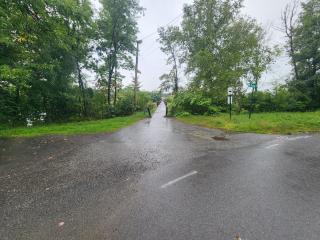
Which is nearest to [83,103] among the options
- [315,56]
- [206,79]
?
[206,79]

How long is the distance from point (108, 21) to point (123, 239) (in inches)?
970

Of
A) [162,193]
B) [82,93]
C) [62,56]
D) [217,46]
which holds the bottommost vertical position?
[162,193]

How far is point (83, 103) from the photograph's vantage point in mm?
23422

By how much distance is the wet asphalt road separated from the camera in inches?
134

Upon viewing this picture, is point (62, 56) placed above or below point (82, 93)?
above

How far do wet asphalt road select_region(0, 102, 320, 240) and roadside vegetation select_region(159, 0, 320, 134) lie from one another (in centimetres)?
1224

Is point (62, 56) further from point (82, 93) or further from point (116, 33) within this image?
point (116, 33)

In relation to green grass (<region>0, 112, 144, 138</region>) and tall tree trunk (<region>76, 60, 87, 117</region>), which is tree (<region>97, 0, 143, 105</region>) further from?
green grass (<region>0, 112, 144, 138</region>)

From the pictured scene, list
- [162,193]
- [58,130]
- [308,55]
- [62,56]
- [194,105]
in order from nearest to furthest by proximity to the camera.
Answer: [162,193] < [58,130] < [62,56] < [194,105] < [308,55]

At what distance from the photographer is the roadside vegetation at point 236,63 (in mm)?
21938

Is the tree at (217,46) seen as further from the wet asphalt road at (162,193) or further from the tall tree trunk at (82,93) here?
the wet asphalt road at (162,193)

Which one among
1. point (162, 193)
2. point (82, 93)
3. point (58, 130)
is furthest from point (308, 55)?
point (162, 193)

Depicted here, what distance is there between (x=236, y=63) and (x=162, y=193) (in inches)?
818

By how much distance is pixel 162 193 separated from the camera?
15.2 feet
